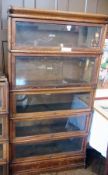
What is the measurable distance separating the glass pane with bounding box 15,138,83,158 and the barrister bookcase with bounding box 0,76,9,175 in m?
0.15

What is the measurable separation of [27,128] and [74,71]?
2.33 ft

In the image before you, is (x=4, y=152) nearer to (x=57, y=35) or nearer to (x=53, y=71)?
(x=53, y=71)

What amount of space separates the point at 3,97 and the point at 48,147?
0.79 metres

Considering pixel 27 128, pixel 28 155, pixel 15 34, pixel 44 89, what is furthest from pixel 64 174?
pixel 15 34

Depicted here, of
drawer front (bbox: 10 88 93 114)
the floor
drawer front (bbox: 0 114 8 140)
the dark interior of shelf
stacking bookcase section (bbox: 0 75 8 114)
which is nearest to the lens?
stacking bookcase section (bbox: 0 75 8 114)

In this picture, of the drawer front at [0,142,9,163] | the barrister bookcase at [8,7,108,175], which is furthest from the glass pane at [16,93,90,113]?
the drawer front at [0,142,9,163]

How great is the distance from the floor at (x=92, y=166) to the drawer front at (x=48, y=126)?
1.39 feet

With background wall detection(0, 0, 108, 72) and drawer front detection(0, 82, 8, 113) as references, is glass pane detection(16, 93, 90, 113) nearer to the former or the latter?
drawer front detection(0, 82, 8, 113)

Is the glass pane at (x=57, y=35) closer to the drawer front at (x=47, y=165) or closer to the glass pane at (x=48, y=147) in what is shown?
the glass pane at (x=48, y=147)

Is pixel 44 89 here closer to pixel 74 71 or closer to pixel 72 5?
pixel 74 71

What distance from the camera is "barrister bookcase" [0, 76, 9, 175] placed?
5.53 feet

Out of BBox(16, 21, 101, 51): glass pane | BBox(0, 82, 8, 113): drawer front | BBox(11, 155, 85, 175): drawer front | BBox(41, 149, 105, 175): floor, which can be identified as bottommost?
BBox(41, 149, 105, 175): floor

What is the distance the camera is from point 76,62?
2.03 meters

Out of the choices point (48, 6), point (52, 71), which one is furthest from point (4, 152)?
point (48, 6)
